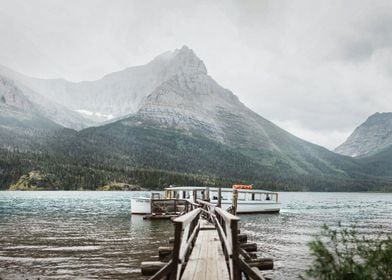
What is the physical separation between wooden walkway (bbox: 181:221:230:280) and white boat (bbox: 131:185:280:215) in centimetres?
3408

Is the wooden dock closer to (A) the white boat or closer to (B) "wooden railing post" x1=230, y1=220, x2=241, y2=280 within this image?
(B) "wooden railing post" x1=230, y1=220, x2=241, y2=280

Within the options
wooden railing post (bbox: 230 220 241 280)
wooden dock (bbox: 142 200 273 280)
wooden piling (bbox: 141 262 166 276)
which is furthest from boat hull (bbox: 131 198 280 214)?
wooden railing post (bbox: 230 220 241 280)

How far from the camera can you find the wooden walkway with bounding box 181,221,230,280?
481 inches

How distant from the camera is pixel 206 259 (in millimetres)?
14977

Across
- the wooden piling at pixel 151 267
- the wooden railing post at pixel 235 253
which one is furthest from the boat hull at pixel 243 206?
the wooden railing post at pixel 235 253

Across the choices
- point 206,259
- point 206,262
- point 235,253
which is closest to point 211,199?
point 206,259

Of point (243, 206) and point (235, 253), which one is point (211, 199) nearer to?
point (243, 206)

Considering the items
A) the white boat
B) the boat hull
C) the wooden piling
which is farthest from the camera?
the boat hull

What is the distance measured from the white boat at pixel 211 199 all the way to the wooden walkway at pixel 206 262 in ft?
112

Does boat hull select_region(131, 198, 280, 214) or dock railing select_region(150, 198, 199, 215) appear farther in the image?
boat hull select_region(131, 198, 280, 214)

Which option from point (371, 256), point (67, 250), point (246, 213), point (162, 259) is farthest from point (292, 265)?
point (246, 213)

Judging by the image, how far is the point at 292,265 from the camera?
84.5 ft

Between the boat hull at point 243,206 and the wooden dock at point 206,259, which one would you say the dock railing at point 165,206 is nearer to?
the boat hull at point 243,206

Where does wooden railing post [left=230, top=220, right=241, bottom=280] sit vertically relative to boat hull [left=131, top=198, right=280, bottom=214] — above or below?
above
